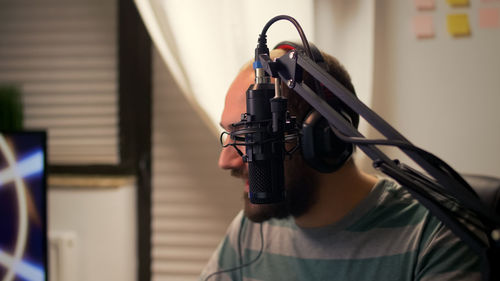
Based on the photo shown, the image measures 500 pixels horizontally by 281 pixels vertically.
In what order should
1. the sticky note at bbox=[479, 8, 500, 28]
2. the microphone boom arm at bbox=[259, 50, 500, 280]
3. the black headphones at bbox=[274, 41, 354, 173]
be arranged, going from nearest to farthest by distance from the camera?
1. the microphone boom arm at bbox=[259, 50, 500, 280]
2. the black headphones at bbox=[274, 41, 354, 173]
3. the sticky note at bbox=[479, 8, 500, 28]

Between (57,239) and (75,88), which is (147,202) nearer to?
(57,239)

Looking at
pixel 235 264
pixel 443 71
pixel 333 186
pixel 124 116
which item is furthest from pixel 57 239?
pixel 443 71

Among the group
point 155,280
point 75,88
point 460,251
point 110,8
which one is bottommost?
point 155,280

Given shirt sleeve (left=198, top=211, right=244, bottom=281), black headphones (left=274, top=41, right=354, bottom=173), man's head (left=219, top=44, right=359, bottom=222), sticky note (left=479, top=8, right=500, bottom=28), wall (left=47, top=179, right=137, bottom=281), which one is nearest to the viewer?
black headphones (left=274, top=41, right=354, bottom=173)

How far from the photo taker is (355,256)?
91cm

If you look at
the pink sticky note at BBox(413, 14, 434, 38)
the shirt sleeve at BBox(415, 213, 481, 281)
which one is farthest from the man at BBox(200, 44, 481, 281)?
the pink sticky note at BBox(413, 14, 434, 38)

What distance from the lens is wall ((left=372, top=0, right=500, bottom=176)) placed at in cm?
137

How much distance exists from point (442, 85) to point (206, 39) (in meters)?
0.79

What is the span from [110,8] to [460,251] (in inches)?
61.7

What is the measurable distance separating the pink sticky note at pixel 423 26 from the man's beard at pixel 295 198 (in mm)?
708

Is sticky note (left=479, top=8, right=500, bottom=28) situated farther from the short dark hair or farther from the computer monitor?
the computer monitor

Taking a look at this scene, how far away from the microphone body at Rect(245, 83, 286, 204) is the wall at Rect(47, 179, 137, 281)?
1299 mm

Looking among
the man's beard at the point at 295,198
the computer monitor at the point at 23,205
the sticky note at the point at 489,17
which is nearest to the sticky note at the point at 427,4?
the sticky note at the point at 489,17

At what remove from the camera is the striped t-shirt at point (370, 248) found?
32.7 inches
